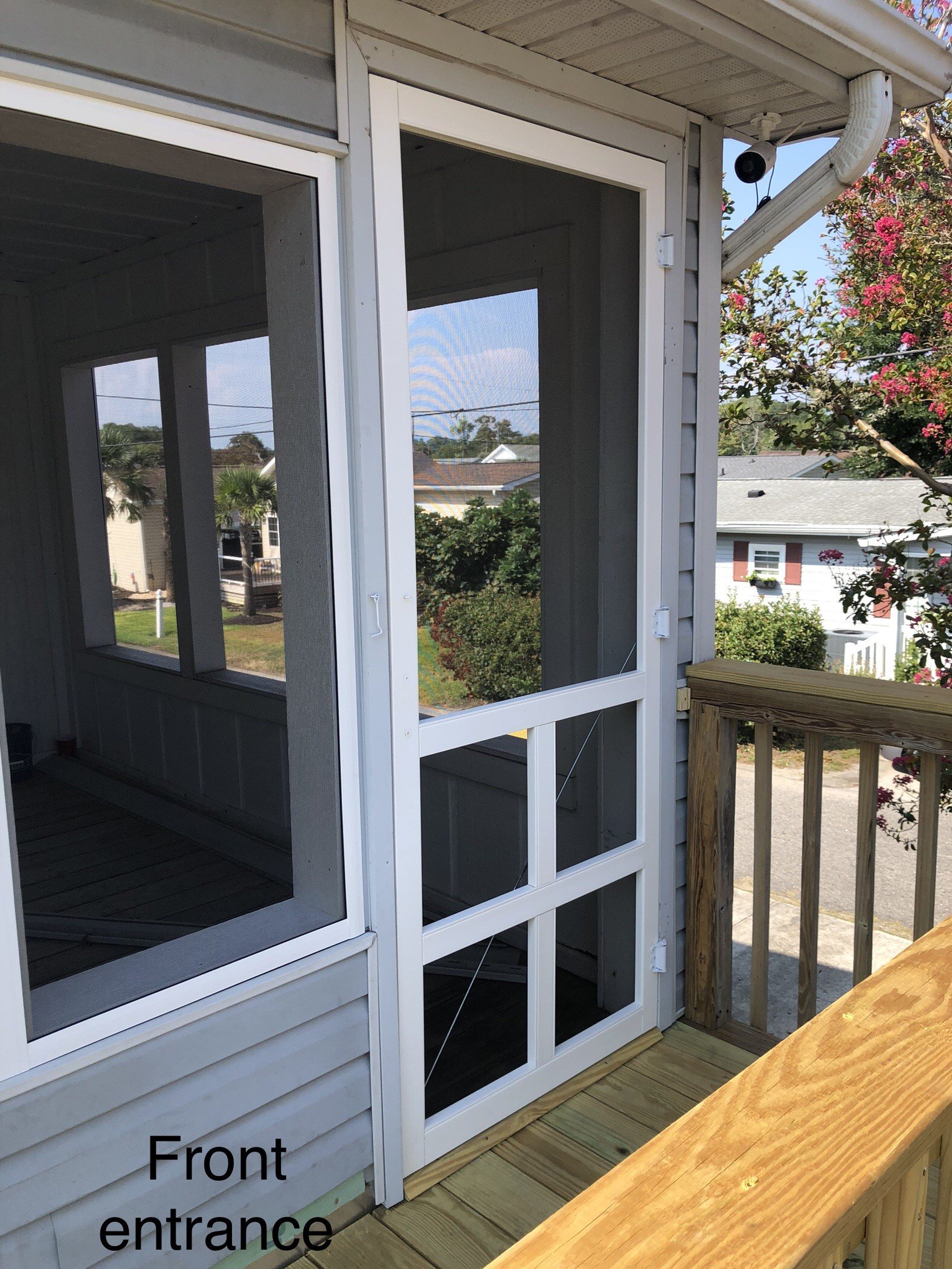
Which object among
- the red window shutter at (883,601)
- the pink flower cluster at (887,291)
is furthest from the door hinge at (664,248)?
the pink flower cluster at (887,291)

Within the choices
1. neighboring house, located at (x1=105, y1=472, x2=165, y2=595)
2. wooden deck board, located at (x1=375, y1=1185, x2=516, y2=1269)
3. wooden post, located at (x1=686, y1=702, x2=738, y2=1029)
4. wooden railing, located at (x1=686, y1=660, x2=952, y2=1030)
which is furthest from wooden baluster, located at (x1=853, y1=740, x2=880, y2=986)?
neighboring house, located at (x1=105, y1=472, x2=165, y2=595)

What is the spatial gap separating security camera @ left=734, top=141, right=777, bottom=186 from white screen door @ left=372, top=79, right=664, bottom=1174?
35 centimetres

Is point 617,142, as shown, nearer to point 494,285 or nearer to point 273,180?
point 494,285

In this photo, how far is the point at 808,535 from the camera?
18141 mm

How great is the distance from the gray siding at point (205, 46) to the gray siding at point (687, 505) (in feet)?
3.77

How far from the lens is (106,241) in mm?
3896

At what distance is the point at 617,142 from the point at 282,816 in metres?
2.68

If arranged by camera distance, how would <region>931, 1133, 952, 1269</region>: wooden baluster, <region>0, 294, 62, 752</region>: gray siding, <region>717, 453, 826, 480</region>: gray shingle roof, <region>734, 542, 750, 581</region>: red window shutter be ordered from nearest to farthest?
<region>931, 1133, 952, 1269</region>: wooden baluster < <region>0, 294, 62, 752</region>: gray siding < <region>734, 542, 750, 581</region>: red window shutter < <region>717, 453, 826, 480</region>: gray shingle roof

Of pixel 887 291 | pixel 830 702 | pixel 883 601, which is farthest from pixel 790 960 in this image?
pixel 887 291

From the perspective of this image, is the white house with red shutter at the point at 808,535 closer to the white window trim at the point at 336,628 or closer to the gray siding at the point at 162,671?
the gray siding at the point at 162,671

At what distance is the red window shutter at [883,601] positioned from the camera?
4.43 metres

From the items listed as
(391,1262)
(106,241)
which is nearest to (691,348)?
(391,1262)

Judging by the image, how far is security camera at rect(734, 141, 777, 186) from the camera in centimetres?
253

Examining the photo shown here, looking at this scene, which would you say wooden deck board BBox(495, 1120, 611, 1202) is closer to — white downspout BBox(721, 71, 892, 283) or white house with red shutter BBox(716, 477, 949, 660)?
white downspout BBox(721, 71, 892, 283)
